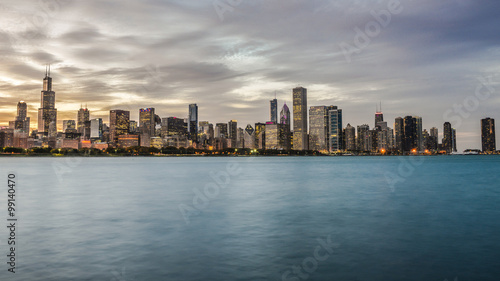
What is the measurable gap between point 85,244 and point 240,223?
12009mm

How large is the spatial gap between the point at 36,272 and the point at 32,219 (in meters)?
17.8

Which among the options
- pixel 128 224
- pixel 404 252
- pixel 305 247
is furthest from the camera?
pixel 128 224

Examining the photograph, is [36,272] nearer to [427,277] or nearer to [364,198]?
[427,277]

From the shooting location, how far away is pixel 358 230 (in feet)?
88.9

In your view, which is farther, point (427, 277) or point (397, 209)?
point (397, 209)

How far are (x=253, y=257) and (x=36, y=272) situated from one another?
1027 centimetres

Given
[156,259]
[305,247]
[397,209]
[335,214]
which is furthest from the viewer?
[397,209]

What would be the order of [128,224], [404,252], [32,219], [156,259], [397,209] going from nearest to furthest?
1. [156,259]
2. [404,252]
3. [128,224]
4. [32,219]
5. [397,209]

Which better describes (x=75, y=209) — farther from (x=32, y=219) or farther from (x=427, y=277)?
(x=427, y=277)

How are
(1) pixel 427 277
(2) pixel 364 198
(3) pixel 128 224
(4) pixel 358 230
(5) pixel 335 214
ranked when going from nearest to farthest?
(1) pixel 427 277 < (4) pixel 358 230 < (3) pixel 128 224 < (5) pixel 335 214 < (2) pixel 364 198

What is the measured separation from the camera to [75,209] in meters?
38.8

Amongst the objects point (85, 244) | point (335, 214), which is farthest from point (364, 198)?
point (85, 244)

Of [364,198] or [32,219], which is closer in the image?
[32,219]

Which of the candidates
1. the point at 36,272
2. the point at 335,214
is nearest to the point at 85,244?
the point at 36,272
